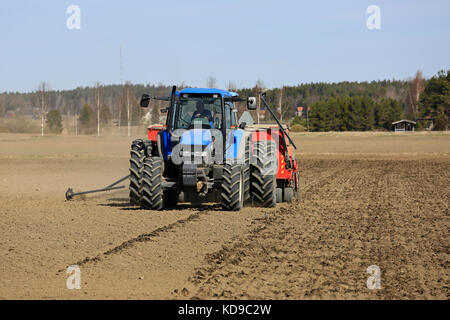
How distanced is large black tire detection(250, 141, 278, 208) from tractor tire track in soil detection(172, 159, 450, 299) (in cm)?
47

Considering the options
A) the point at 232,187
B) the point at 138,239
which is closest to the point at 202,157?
the point at 232,187

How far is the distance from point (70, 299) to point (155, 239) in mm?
3336

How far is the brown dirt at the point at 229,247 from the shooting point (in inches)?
278

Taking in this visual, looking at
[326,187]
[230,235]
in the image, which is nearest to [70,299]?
[230,235]

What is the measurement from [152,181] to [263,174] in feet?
7.91

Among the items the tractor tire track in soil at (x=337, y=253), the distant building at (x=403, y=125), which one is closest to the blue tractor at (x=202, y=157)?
the tractor tire track in soil at (x=337, y=253)

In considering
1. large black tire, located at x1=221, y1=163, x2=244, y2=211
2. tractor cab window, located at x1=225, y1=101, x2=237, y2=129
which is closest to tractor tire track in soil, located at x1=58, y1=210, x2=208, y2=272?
large black tire, located at x1=221, y1=163, x2=244, y2=211

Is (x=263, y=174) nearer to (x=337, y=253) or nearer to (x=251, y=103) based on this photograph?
(x=251, y=103)

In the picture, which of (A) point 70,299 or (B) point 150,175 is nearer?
(A) point 70,299

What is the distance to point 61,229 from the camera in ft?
35.9

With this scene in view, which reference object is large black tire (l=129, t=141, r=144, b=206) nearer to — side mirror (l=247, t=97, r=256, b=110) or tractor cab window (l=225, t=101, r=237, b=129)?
tractor cab window (l=225, t=101, r=237, b=129)

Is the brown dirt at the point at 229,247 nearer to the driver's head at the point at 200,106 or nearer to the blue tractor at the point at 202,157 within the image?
the blue tractor at the point at 202,157

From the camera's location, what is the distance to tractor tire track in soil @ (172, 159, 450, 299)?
6980 mm

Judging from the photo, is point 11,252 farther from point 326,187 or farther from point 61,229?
point 326,187
